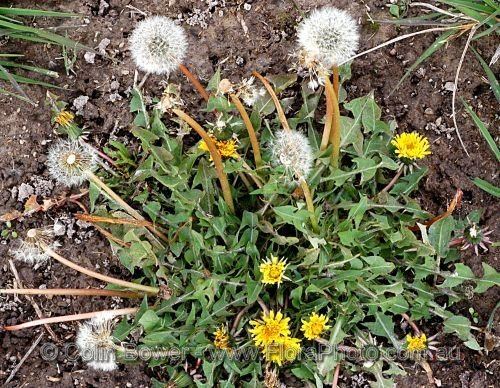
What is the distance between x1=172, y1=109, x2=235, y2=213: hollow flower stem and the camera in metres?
2.15

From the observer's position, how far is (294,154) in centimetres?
230

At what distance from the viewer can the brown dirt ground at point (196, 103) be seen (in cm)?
282

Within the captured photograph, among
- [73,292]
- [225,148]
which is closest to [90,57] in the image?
[225,148]

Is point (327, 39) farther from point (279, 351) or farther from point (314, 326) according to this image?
point (279, 351)

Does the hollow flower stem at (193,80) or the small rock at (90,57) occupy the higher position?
the hollow flower stem at (193,80)

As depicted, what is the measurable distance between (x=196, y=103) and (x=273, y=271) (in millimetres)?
964

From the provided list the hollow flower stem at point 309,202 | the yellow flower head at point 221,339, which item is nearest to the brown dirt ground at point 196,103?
the yellow flower head at point 221,339

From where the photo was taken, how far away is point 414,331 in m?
2.74

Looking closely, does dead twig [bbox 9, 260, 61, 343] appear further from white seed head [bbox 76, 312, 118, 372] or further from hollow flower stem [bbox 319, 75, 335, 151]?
hollow flower stem [bbox 319, 75, 335, 151]

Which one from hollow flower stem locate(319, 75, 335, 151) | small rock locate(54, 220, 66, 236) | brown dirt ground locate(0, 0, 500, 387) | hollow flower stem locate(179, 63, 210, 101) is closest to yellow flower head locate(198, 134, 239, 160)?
hollow flower stem locate(179, 63, 210, 101)

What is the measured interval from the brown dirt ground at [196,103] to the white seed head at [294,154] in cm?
71

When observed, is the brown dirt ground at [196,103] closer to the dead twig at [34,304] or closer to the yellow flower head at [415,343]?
the dead twig at [34,304]

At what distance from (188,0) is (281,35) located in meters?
0.48

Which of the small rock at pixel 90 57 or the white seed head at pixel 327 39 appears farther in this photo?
the small rock at pixel 90 57
